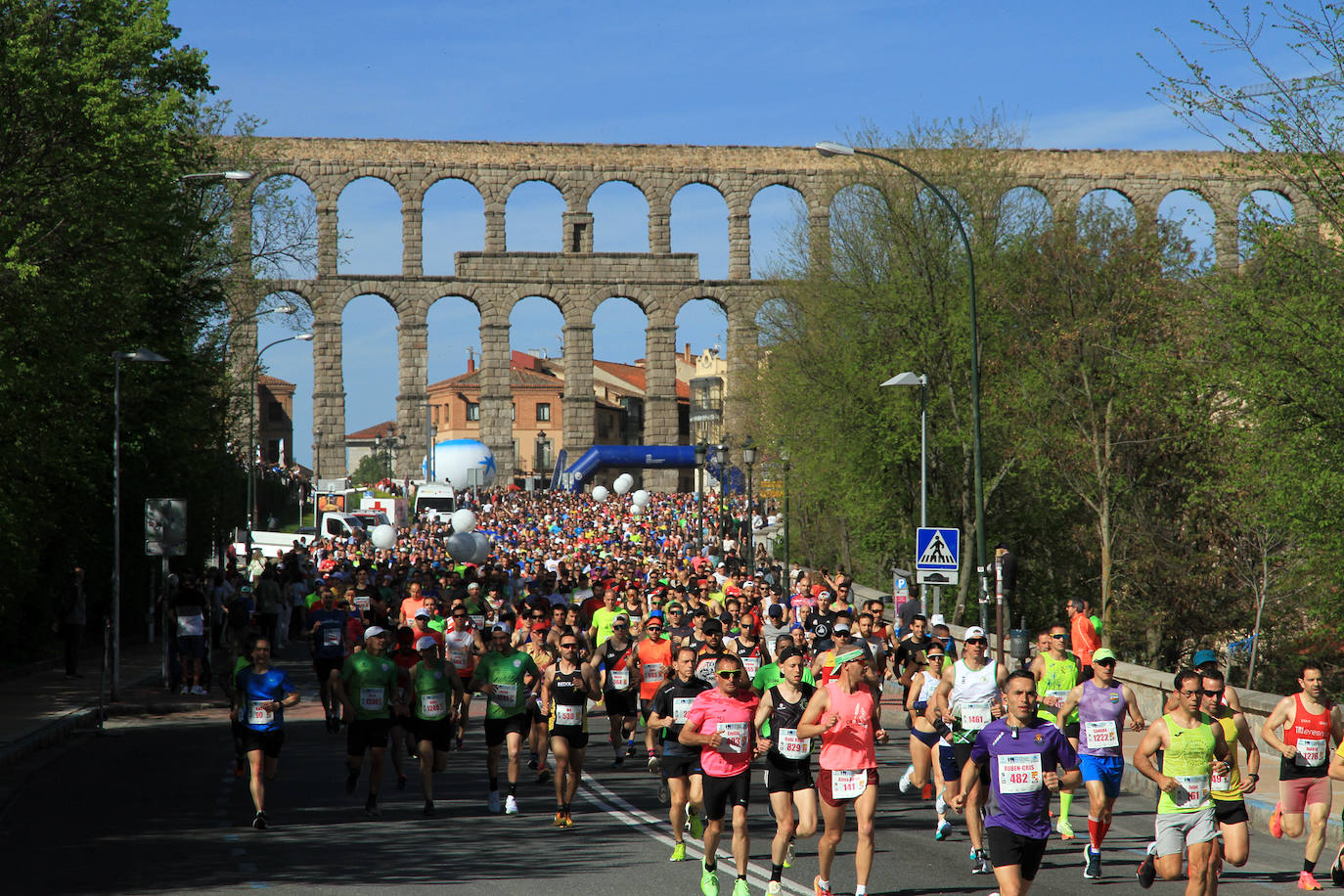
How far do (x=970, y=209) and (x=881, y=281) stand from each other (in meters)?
3.12

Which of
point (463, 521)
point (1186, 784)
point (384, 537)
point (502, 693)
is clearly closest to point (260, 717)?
point (502, 693)

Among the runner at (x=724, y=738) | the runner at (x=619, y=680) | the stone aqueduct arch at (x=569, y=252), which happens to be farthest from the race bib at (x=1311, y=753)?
the stone aqueduct arch at (x=569, y=252)

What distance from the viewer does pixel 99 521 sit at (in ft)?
107

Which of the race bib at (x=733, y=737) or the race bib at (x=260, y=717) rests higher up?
the race bib at (x=733, y=737)

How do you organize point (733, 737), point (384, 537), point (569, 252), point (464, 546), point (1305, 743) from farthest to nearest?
point (569, 252) < point (384, 537) < point (464, 546) < point (1305, 743) < point (733, 737)

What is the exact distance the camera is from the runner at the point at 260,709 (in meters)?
13.2

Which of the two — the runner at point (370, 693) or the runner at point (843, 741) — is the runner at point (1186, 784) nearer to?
the runner at point (843, 741)

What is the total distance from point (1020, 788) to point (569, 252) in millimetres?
75356

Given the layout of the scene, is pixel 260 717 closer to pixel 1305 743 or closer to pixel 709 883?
pixel 709 883

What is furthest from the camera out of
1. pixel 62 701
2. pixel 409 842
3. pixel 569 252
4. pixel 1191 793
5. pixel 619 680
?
pixel 569 252

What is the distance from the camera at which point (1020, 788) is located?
906 centimetres

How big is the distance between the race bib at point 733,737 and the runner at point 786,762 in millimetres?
144

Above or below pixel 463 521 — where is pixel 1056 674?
below

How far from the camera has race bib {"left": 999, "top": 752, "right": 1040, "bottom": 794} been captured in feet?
29.7
